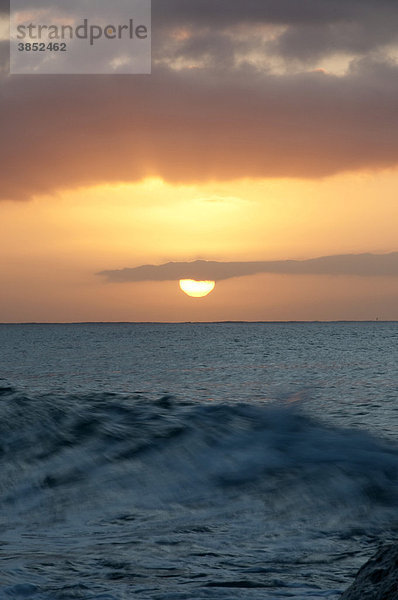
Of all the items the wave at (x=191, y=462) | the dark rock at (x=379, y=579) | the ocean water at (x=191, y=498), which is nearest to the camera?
the dark rock at (x=379, y=579)

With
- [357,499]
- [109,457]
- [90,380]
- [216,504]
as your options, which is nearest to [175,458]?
[109,457]

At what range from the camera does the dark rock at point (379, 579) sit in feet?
13.1

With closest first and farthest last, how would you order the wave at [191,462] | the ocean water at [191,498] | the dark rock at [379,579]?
1. the dark rock at [379,579]
2. the ocean water at [191,498]
3. the wave at [191,462]

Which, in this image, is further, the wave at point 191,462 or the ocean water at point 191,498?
the wave at point 191,462

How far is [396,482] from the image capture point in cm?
1076

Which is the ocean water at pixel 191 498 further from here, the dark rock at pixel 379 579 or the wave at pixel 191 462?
the dark rock at pixel 379 579

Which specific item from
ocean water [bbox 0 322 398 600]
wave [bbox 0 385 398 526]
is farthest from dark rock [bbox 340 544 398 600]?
wave [bbox 0 385 398 526]

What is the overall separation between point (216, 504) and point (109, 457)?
174 inches

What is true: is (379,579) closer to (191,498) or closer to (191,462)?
(191,498)

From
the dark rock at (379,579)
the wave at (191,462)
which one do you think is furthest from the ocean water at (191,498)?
the dark rock at (379,579)

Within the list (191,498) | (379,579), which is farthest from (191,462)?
(379,579)

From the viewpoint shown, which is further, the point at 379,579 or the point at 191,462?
the point at 191,462

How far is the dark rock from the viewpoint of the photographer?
157 inches

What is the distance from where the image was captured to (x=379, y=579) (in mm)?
4172
